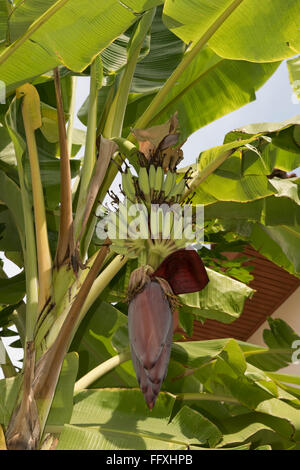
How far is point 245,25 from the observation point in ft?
5.48

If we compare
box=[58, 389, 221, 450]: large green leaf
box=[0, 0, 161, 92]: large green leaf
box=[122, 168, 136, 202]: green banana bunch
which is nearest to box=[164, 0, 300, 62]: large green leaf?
box=[0, 0, 161, 92]: large green leaf

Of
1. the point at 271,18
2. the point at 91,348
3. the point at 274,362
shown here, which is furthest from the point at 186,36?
the point at 274,362

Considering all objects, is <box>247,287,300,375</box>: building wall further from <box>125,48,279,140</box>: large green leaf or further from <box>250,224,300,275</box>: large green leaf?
<box>125,48,279,140</box>: large green leaf

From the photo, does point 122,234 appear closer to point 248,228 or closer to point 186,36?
point 186,36

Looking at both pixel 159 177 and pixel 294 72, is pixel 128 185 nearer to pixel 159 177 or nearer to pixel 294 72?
pixel 159 177

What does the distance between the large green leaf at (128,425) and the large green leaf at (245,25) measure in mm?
1138

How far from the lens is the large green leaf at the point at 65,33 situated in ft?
4.62

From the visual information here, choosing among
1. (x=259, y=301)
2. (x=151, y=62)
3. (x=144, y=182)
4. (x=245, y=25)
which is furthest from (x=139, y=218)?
(x=259, y=301)

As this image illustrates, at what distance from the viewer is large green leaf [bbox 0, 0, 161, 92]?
1407 millimetres

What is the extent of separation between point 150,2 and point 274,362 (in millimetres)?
1658

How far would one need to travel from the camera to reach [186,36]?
169cm

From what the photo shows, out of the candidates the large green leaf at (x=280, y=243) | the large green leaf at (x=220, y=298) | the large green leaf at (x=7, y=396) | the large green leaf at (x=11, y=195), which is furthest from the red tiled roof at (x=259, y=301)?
the large green leaf at (x=7, y=396)

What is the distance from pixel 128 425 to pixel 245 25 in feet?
4.23

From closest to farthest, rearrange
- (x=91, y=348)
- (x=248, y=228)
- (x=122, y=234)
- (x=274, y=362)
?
(x=122, y=234), (x=91, y=348), (x=248, y=228), (x=274, y=362)
